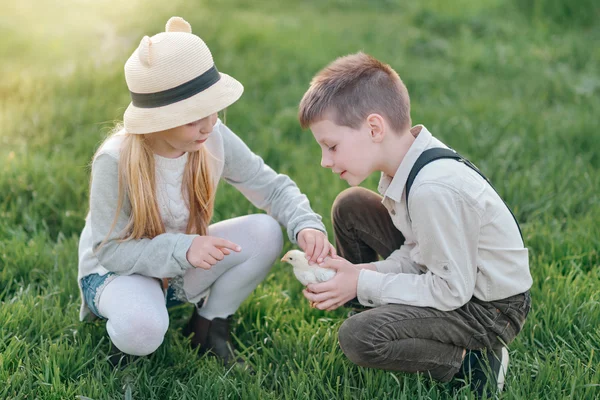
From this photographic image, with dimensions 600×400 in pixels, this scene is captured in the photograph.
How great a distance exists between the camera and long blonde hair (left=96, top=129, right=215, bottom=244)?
2254mm

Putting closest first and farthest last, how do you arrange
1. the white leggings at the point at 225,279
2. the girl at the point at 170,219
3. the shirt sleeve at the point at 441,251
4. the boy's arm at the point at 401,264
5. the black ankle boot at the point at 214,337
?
the shirt sleeve at the point at 441,251, the girl at the point at 170,219, the white leggings at the point at 225,279, the boy's arm at the point at 401,264, the black ankle boot at the point at 214,337

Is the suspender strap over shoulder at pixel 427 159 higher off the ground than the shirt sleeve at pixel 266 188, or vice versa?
the suspender strap over shoulder at pixel 427 159

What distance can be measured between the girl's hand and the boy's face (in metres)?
0.40

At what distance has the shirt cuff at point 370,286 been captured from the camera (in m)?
2.21

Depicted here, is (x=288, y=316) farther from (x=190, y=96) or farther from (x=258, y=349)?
(x=190, y=96)

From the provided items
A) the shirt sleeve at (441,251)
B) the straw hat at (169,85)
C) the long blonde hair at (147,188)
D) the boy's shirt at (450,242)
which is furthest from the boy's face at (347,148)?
the long blonde hair at (147,188)

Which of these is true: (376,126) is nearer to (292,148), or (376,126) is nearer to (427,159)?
(427,159)

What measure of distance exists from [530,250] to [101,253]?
1756mm

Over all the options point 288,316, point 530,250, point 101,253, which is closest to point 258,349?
point 288,316

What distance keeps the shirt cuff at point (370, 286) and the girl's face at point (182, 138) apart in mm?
669

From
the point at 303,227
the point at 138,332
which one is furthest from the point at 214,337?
the point at 303,227

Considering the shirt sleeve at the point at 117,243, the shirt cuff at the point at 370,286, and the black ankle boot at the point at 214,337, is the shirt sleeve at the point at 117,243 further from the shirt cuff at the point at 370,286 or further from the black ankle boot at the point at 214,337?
the shirt cuff at the point at 370,286

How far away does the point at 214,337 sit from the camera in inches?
101

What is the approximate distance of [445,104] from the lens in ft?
15.5
